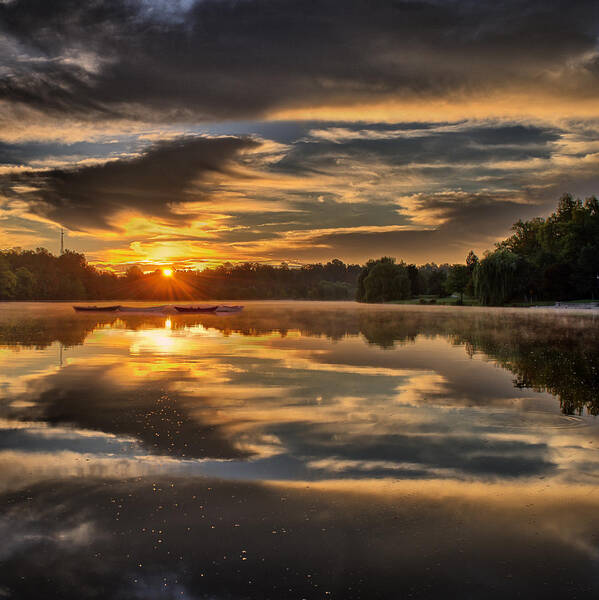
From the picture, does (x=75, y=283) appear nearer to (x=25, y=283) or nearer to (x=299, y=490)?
(x=25, y=283)

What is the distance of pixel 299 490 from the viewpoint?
5.44 metres

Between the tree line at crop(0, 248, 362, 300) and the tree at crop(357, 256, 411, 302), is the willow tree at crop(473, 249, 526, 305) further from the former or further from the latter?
the tree line at crop(0, 248, 362, 300)

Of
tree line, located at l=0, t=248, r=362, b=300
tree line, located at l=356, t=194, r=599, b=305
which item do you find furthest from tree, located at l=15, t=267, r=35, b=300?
tree line, located at l=356, t=194, r=599, b=305

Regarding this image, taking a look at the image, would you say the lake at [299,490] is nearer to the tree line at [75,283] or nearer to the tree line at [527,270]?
the tree line at [527,270]

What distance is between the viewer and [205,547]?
14.0 feet

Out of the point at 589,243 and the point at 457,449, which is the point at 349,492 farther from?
the point at 589,243

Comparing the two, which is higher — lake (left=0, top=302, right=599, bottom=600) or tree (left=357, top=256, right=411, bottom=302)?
tree (left=357, top=256, right=411, bottom=302)

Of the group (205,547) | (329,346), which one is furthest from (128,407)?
(329,346)

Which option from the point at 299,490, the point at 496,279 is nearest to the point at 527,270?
the point at 496,279

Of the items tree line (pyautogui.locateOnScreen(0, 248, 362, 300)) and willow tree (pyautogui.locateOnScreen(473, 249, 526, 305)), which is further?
tree line (pyautogui.locateOnScreen(0, 248, 362, 300))

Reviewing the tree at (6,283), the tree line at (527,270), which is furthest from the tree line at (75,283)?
the tree line at (527,270)

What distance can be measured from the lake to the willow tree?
70378 millimetres

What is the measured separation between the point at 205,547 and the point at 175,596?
61cm

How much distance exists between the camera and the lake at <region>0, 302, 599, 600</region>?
390 cm
